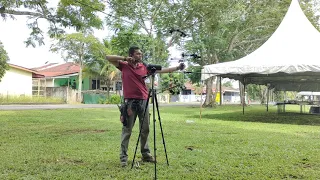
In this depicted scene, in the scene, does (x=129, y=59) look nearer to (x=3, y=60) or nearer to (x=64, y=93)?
(x=3, y=60)

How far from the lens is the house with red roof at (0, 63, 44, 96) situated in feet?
85.9

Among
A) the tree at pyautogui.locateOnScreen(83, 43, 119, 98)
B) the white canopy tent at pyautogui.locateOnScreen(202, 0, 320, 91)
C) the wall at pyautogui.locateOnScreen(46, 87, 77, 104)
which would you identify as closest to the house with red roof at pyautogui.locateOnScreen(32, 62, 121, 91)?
the tree at pyautogui.locateOnScreen(83, 43, 119, 98)

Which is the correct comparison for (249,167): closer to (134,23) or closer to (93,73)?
(134,23)

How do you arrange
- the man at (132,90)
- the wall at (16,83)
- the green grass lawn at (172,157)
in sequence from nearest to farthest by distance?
the green grass lawn at (172,157), the man at (132,90), the wall at (16,83)

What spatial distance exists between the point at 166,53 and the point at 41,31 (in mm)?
11619

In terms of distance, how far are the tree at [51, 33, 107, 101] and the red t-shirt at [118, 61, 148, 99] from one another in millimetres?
23709

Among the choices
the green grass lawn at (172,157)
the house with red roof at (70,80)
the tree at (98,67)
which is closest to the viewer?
the green grass lawn at (172,157)

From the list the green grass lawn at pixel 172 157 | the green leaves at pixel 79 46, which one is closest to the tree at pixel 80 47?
the green leaves at pixel 79 46

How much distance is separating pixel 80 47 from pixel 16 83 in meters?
6.06

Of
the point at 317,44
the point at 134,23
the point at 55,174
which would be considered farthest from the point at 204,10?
the point at 55,174

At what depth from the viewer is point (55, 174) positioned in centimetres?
381

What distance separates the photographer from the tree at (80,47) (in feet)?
89.4

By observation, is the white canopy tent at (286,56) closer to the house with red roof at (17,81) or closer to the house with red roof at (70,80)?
the house with red roof at (17,81)

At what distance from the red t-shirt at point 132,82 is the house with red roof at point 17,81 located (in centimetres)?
2403
